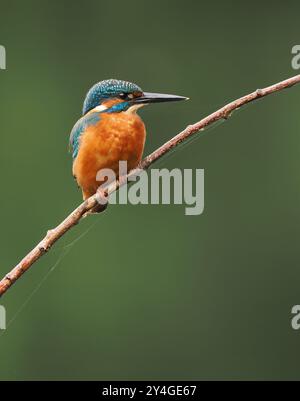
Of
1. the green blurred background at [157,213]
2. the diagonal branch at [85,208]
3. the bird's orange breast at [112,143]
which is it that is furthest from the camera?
the green blurred background at [157,213]

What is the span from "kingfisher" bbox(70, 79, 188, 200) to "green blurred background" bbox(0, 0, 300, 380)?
2.84 m

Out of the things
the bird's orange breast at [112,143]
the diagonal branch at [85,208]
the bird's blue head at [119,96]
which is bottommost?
the diagonal branch at [85,208]

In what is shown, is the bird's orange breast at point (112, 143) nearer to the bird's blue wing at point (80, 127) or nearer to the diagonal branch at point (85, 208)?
→ the bird's blue wing at point (80, 127)

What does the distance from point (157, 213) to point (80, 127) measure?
355 cm

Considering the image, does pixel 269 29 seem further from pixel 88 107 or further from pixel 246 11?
pixel 88 107

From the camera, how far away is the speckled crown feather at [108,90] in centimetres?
304

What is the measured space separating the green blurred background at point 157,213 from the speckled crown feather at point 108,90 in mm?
2838

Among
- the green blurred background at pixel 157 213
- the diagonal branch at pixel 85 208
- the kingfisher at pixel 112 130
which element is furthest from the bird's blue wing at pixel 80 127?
the green blurred background at pixel 157 213

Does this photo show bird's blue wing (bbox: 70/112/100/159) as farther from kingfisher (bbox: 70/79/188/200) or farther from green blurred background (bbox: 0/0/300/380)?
green blurred background (bbox: 0/0/300/380)

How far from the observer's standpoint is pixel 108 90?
3.08 metres

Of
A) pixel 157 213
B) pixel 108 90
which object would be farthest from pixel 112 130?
pixel 157 213

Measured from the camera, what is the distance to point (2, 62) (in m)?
6.51

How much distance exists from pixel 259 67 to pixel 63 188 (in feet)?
5.70

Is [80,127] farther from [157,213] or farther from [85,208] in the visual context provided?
[157,213]
